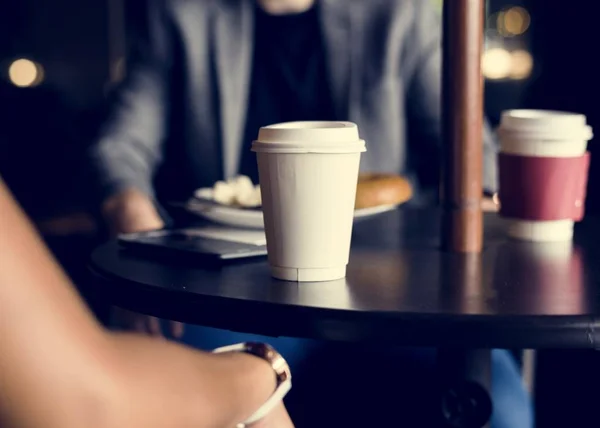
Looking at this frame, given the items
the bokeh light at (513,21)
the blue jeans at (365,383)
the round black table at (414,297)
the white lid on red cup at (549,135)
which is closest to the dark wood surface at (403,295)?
the round black table at (414,297)

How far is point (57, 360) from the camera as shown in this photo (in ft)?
1.59

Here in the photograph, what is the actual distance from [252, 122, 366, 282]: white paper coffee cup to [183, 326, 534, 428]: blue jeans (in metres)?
0.50

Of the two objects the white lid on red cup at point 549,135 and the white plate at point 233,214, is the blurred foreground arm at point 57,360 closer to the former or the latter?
the white plate at point 233,214

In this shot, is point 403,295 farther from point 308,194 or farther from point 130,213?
point 130,213

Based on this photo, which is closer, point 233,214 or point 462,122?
point 462,122

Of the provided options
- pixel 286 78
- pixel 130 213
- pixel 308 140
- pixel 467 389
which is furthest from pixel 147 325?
pixel 286 78

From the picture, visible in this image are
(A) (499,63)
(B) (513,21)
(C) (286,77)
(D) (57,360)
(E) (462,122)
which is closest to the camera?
(D) (57,360)

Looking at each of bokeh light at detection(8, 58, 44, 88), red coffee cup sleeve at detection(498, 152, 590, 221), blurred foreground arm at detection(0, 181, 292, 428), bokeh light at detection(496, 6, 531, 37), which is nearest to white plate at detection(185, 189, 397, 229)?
red coffee cup sleeve at detection(498, 152, 590, 221)

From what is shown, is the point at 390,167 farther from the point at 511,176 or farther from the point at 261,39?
the point at 511,176

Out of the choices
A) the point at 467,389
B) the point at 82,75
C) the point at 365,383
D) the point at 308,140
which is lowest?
the point at 365,383

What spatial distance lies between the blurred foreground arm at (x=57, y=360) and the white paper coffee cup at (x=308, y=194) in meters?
0.32

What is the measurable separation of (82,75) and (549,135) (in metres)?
3.48

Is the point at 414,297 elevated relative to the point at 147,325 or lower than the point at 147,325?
elevated

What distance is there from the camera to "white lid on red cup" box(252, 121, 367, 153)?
857 millimetres
